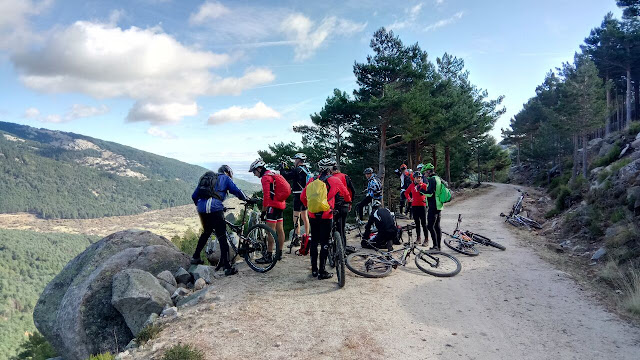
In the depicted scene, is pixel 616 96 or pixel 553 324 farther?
pixel 616 96

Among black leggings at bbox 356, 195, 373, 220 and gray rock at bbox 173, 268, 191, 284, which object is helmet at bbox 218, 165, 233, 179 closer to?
gray rock at bbox 173, 268, 191, 284

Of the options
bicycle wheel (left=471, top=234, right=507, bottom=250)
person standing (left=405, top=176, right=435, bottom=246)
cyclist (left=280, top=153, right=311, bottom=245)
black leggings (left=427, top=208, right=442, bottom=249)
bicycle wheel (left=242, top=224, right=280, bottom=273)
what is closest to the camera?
bicycle wheel (left=242, top=224, right=280, bottom=273)

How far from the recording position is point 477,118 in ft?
106

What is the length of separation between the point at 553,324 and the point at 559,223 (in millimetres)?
10021

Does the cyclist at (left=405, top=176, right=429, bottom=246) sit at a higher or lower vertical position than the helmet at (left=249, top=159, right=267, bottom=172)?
lower

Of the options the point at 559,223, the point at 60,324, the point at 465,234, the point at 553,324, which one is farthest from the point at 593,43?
the point at 60,324

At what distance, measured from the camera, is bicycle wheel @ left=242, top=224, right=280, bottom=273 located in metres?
7.59

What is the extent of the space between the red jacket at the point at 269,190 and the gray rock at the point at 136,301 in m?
2.80

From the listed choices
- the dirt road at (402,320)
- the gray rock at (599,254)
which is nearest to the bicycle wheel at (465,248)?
the dirt road at (402,320)

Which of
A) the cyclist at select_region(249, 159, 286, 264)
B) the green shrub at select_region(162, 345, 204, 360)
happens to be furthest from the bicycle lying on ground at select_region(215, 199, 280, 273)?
the green shrub at select_region(162, 345, 204, 360)

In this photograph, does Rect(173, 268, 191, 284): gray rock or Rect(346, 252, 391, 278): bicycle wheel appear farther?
Rect(173, 268, 191, 284): gray rock

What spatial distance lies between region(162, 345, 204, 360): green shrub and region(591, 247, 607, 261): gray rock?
9.90 m

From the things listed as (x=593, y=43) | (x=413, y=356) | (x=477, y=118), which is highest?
(x=593, y=43)

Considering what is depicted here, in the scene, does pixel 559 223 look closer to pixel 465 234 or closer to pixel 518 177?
pixel 465 234
